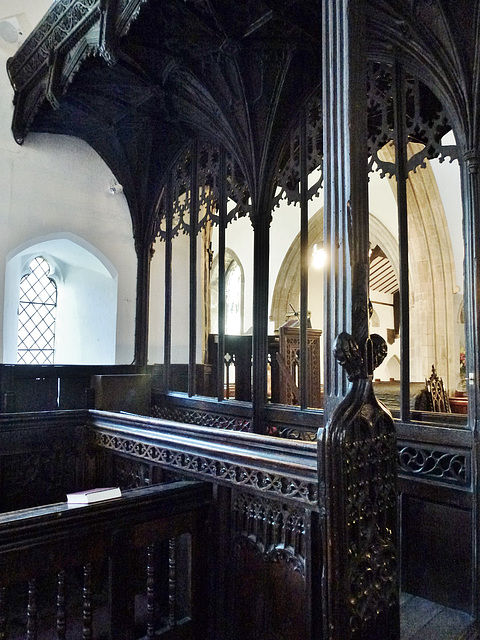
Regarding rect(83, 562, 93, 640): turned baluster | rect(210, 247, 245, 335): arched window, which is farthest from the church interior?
rect(210, 247, 245, 335): arched window

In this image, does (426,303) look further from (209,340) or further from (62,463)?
(62,463)

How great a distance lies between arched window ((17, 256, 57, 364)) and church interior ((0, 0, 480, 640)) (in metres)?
0.03

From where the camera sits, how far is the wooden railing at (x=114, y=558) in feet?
5.44

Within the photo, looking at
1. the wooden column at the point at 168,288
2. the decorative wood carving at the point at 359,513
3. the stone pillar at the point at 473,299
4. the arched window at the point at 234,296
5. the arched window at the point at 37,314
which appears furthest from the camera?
the arched window at the point at 234,296

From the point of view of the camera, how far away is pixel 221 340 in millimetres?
4461

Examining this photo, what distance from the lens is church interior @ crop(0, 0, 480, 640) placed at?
69.6 inches

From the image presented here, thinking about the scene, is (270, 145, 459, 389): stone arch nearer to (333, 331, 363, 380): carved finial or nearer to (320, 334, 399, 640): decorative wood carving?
(320, 334, 399, 640): decorative wood carving

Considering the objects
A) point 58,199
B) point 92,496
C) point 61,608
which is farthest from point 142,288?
point 61,608

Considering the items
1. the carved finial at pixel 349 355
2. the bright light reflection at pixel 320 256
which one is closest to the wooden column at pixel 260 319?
the bright light reflection at pixel 320 256

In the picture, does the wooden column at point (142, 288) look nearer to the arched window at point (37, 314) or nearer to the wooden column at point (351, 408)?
the arched window at point (37, 314)

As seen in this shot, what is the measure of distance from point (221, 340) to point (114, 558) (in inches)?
107

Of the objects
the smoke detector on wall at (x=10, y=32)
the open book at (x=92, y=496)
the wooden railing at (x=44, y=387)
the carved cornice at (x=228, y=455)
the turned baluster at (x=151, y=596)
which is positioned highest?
the smoke detector on wall at (x=10, y=32)

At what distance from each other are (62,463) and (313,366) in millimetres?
2391

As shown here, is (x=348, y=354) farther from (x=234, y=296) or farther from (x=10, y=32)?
(x=234, y=296)
